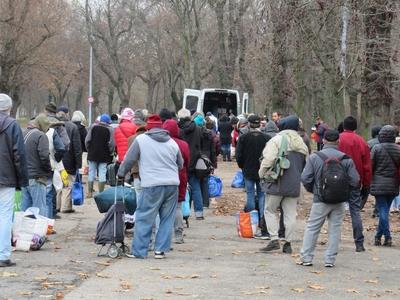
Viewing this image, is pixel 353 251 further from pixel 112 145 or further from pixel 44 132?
pixel 112 145

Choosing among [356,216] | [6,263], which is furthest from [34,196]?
[356,216]

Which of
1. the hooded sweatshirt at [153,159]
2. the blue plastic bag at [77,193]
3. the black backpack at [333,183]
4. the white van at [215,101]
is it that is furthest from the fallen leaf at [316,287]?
the white van at [215,101]

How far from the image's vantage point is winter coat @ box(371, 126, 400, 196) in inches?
490

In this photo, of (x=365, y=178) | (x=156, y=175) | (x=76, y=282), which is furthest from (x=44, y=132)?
(x=365, y=178)

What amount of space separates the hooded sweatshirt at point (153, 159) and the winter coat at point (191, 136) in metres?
3.80

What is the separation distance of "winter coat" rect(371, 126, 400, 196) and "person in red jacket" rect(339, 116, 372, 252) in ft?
0.67

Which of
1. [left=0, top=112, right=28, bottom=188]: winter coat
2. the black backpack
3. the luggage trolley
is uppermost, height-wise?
[left=0, top=112, right=28, bottom=188]: winter coat

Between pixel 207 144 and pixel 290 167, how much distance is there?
485cm

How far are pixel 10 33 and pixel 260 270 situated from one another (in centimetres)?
3933

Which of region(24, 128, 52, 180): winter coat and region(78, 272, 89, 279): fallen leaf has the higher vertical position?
region(24, 128, 52, 180): winter coat

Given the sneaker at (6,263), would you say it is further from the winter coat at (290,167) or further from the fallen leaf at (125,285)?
the winter coat at (290,167)

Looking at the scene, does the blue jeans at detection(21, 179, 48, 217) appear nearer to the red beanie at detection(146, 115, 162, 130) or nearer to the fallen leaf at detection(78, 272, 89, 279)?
the red beanie at detection(146, 115, 162, 130)

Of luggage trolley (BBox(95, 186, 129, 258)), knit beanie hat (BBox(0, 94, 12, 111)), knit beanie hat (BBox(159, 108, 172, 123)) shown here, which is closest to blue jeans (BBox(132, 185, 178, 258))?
luggage trolley (BBox(95, 186, 129, 258))

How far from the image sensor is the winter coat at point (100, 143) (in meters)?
17.5
